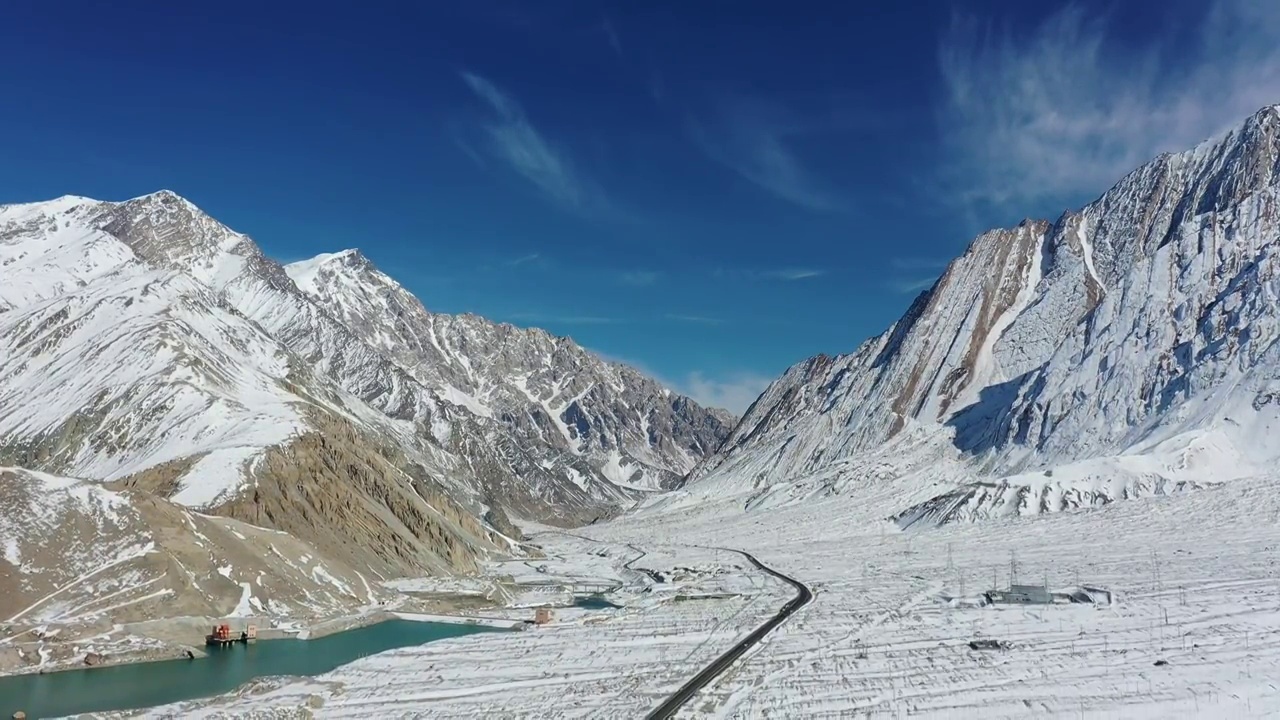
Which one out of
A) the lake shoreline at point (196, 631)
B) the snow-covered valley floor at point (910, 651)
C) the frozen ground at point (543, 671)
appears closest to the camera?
the snow-covered valley floor at point (910, 651)

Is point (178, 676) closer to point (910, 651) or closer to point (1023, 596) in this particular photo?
point (910, 651)

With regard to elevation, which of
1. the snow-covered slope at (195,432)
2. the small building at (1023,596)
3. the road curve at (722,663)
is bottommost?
the road curve at (722,663)

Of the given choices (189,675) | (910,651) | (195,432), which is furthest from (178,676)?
(195,432)

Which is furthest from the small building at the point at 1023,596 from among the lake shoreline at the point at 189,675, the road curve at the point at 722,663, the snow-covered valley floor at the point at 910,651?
the lake shoreline at the point at 189,675

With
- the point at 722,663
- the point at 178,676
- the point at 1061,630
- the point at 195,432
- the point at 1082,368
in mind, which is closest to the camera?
the point at 722,663

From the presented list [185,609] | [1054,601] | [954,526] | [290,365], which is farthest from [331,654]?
[290,365]

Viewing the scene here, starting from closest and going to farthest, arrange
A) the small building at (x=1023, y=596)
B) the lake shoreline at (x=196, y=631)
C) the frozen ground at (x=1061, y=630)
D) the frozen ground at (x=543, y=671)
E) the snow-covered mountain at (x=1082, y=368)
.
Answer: the frozen ground at (x=1061, y=630) → the frozen ground at (x=543, y=671) → the lake shoreline at (x=196, y=631) → the small building at (x=1023, y=596) → the snow-covered mountain at (x=1082, y=368)

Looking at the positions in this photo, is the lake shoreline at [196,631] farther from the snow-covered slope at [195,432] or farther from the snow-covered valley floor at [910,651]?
the snow-covered slope at [195,432]
